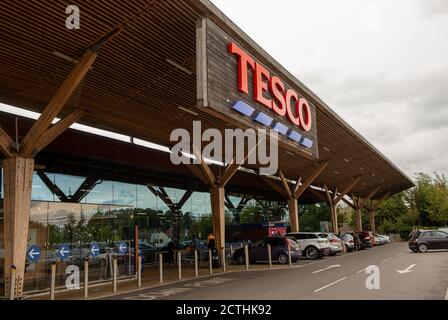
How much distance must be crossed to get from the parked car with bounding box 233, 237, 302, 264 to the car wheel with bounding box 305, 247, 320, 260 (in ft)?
9.56

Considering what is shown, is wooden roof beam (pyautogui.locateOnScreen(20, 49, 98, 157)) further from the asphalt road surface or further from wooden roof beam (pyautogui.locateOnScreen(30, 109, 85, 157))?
the asphalt road surface

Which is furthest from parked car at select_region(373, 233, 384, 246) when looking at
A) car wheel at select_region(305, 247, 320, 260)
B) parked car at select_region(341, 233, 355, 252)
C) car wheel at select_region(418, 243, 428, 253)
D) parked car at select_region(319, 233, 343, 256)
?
car wheel at select_region(305, 247, 320, 260)

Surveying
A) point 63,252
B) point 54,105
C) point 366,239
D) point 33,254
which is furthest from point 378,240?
point 54,105

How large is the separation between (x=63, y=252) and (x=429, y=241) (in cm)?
2254

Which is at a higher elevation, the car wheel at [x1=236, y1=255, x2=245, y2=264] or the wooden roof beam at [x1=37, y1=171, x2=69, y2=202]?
the wooden roof beam at [x1=37, y1=171, x2=69, y2=202]

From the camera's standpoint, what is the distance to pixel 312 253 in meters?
27.6

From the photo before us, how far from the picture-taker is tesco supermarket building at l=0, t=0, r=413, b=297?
12.4 meters

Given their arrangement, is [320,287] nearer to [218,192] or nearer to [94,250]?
[94,250]

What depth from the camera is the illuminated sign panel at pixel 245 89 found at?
1277 cm

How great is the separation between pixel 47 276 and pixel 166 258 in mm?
13675

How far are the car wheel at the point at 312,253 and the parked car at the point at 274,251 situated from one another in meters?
2.91

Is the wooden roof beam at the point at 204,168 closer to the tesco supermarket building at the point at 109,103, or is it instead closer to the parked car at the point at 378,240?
the tesco supermarket building at the point at 109,103
